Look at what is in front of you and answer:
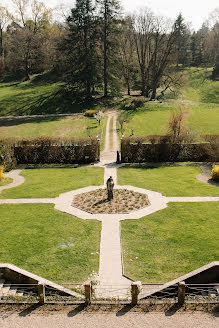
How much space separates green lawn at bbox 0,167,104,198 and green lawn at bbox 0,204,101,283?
251 cm

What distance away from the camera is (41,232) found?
49.8 feet

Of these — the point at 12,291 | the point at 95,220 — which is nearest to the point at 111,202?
the point at 95,220

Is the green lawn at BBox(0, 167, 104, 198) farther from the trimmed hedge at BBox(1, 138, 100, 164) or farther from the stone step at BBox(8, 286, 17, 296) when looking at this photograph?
the stone step at BBox(8, 286, 17, 296)

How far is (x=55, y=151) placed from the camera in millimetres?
29031

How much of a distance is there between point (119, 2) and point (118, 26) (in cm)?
451

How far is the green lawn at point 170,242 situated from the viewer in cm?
1220

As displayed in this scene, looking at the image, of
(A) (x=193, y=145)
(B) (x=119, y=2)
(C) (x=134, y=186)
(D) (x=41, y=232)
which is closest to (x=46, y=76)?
(B) (x=119, y=2)

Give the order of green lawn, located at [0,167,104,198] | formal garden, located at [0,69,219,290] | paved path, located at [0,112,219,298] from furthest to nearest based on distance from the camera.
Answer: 1. green lawn, located at [0,167,104,198]
2. formal garden, located at [0,69,219,290]
3. paved path, located at [0,112,219,298]

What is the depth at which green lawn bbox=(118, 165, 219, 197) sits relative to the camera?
20656 millimetres

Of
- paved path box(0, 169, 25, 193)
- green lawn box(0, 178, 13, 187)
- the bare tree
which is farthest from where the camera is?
the bare tree

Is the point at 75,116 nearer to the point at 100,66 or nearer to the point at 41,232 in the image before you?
the point at 100,66

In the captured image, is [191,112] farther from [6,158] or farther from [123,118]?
[6,158]

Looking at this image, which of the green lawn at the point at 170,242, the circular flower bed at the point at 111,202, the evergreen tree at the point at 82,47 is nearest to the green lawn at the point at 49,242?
the circular flower bed at the point at 111,202

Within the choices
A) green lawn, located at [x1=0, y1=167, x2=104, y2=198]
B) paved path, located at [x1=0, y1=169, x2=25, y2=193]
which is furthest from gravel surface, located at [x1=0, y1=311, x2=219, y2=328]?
paved path, located at [x1=0, y1=169, x2=25, y2=193]
